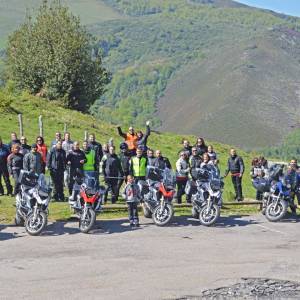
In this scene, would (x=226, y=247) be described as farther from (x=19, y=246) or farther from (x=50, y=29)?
(x=50, y=29)

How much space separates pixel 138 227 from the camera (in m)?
17.3

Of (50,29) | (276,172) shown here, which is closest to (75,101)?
(50,29)

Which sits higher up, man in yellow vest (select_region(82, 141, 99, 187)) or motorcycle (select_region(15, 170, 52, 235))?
man in yellow vest (select_region(82, 141, 99, 187))

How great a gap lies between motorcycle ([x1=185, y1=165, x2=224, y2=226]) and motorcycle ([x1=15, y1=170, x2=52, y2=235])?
428 centimetres

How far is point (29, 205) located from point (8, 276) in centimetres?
377

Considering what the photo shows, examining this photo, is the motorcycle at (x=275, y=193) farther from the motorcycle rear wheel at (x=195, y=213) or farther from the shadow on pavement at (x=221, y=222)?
the motorcycle rear wheel at (x=195, y=213)

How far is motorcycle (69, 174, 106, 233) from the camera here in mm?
16266

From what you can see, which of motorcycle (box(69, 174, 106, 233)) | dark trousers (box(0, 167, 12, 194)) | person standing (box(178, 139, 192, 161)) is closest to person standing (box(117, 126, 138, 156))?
person standing (box(178, 139, 192, 161))

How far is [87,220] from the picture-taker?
1628cm

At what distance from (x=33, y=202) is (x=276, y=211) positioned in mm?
7135

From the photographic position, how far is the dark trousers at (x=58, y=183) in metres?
19.5

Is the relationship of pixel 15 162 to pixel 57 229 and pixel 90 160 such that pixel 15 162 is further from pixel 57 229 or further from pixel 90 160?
pixel 57 229

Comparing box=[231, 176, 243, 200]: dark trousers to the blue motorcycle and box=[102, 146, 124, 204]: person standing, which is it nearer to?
the blue motorcycle

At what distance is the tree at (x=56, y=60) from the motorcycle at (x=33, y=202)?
33933 millimetres
